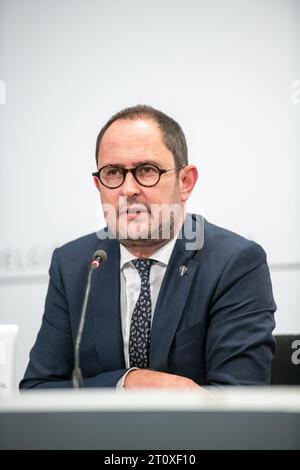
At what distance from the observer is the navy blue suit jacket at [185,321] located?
1408 millimetres

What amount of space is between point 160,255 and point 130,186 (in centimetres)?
26

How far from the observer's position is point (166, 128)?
167 cm

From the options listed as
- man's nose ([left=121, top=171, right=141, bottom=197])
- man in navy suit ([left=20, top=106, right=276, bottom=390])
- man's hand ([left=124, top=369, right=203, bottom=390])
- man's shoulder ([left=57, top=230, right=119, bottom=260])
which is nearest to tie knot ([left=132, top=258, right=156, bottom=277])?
man in navy suit ([left=20, top=106, right=276, bottom=390])

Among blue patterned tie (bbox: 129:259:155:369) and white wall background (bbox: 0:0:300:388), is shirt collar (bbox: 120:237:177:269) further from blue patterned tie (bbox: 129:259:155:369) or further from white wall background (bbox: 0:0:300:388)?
white wall background (bbox: 0:0:300:388)

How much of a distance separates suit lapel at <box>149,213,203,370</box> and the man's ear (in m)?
0.28

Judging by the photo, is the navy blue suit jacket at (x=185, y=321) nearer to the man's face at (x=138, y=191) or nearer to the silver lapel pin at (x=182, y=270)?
the silver lapel pin at (x=182, y=270)

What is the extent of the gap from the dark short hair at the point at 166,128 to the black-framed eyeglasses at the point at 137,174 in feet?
0.36

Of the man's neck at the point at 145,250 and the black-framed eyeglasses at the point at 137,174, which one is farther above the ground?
the black-framed eyeglasses at the point at 137,174

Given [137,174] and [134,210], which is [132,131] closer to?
[137,174]

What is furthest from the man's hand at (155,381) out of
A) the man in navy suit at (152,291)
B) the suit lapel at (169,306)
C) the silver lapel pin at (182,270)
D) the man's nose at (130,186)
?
the man's nose at (130,186)

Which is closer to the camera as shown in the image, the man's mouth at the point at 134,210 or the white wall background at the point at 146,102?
the man's mouth at the point at 134,210

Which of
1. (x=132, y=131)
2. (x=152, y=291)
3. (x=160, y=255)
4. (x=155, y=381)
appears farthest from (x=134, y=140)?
(x=155, y=381)

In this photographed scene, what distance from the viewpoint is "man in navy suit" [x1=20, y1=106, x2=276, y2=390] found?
1.42 metres

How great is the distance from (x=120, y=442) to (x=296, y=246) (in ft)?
4.47
